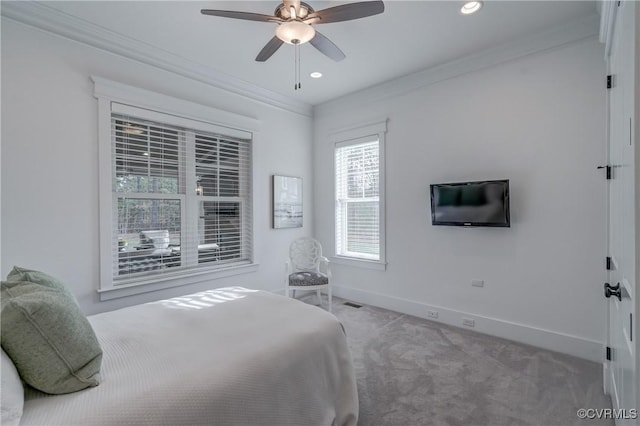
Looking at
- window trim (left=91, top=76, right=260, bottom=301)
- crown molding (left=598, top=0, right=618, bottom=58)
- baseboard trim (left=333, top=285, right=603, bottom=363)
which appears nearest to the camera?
crown molding (left=598, top=0, right=618, bottom=58)

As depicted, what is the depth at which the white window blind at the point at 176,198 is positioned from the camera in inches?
118

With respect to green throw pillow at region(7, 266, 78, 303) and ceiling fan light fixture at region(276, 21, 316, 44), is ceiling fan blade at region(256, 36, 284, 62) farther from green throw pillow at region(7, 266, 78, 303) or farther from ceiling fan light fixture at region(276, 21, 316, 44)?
green throw pillow at region(7, 266, 78, 303)

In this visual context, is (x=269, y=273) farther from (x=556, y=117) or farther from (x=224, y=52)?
(x=556, y=117)

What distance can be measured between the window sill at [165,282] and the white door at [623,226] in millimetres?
3495

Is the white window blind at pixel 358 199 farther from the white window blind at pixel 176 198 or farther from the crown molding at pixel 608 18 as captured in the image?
the crown molding at pixel 608 18

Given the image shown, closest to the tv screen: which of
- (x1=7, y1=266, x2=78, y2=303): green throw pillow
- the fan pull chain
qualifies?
the fan pull chain

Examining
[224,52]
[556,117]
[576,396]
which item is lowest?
[576,396]

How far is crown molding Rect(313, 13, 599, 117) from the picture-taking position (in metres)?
2.65

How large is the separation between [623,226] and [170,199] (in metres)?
3.64

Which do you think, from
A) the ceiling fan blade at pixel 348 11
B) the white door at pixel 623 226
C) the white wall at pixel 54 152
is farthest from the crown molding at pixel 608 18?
the white wall at pixel 54 152

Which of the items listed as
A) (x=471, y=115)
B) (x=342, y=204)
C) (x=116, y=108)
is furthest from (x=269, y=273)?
(x=471, y=115)

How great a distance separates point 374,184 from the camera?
421cm

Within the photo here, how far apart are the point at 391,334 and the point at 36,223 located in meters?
3.39

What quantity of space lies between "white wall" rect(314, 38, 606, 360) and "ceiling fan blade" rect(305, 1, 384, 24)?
1890mm
